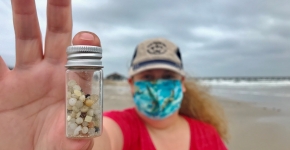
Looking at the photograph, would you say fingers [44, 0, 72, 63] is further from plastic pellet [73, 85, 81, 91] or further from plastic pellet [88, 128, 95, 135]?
plastic pellet [88, 128, 95, 135]

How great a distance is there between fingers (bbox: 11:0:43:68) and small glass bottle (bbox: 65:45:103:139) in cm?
38

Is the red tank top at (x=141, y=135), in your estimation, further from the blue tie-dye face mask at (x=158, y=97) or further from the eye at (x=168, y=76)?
the eye at (x=168, y=76)

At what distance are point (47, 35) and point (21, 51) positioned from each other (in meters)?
0.14

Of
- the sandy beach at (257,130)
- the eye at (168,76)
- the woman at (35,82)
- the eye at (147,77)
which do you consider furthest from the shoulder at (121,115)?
the sandy beach at (257,130)

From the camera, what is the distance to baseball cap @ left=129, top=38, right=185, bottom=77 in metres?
2.40

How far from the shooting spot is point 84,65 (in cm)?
99

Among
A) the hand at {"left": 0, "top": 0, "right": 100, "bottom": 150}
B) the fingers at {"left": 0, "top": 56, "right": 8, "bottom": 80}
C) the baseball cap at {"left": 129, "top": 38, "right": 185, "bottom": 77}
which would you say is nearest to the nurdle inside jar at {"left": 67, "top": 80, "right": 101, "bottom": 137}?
the hand at {"left": 0, "top": 0, "right": 100, "bottom": 150}

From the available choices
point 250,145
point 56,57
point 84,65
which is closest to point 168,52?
point 56,57

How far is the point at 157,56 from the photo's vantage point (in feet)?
7.83

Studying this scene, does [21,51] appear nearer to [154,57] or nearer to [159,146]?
[154,57]

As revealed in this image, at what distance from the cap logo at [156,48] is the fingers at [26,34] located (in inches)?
50.2

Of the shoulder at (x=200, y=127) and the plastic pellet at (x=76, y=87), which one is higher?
the plastic pellet at (x=76, y=87)

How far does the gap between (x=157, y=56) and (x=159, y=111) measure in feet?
1.61

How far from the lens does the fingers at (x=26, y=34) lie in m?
1.27
